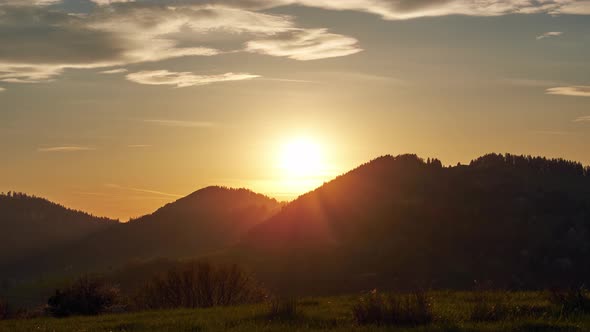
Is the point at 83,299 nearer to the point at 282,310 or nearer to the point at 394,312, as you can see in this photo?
the point at 282,310

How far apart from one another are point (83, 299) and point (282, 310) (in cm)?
1746

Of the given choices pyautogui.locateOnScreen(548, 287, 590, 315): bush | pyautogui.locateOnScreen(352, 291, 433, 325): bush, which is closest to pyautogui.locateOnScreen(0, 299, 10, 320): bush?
pyautogui.locateOnScreen(352, 291, 433, 325): bush

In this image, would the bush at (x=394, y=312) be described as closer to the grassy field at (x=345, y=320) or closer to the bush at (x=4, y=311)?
the grassy field at (x=345, y=320)

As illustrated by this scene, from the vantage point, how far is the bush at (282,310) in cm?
1940

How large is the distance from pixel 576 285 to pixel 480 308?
4.81m

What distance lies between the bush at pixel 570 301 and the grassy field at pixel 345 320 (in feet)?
0.90

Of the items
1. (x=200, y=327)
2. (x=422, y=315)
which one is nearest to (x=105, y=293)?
(x=200, y=327)

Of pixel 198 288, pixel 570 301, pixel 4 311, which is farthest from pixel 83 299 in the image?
pixel 570 301

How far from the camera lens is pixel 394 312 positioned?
55.6 ft

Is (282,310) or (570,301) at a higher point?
(570,301)

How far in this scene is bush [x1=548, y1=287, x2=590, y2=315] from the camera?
60.6ft

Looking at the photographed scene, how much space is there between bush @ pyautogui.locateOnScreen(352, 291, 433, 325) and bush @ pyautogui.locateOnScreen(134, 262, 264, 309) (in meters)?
16.9

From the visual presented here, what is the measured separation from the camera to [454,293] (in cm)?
2564

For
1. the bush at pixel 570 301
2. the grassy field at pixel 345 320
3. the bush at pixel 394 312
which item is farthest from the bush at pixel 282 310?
the bush at pixel 570 301
